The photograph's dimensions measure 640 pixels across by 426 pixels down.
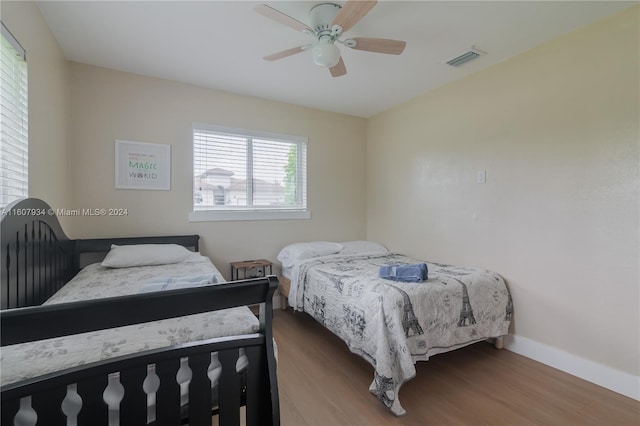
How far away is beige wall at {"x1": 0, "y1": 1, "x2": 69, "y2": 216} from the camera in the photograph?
176 centimetres

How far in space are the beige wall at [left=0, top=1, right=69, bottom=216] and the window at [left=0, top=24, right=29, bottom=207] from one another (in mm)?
79

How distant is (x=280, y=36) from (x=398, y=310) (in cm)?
218

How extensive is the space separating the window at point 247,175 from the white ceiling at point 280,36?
23.7 inches

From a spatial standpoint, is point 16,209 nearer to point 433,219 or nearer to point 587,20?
point 433,219

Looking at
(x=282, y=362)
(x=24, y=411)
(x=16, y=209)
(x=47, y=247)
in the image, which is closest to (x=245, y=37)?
(x=16, y=209)

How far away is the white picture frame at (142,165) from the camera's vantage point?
2.83m

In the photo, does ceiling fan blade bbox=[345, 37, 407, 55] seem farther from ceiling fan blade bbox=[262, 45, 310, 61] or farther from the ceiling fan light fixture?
ceiling fan blade bbox=[262, 45, 310, 61]

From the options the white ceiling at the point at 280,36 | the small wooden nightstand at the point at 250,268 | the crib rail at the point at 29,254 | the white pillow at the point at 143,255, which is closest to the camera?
the crib rail at the point at 29,254

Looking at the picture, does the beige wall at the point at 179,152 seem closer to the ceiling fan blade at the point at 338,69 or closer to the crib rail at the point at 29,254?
the crib rail at the point at 29,254

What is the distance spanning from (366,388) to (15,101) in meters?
2.77

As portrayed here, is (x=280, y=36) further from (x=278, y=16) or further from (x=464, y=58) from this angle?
(x=464, y=58)

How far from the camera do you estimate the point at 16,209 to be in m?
1.39

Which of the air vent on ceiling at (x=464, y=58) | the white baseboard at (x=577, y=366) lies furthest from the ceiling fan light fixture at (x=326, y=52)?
the white baseboard at (x=577, y=366)

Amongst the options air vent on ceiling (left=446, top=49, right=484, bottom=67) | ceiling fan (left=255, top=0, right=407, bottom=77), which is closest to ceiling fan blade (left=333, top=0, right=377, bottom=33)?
ceiling fan (left=255, top=0, right=407, bottom=77)
